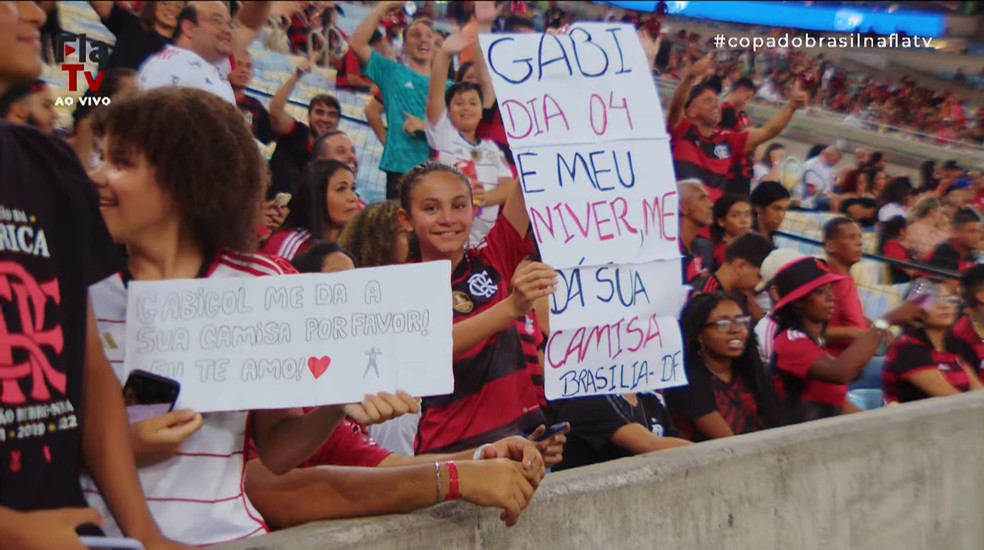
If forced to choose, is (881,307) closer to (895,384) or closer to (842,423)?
(895,384)

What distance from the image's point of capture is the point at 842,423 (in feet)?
14.5

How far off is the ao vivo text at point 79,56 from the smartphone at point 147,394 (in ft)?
9.75

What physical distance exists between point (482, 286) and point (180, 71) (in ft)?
5.89

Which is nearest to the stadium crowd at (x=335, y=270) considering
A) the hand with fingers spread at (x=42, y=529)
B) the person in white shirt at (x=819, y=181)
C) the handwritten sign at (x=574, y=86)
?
the hand with fingers spread at (x=42, y=529)

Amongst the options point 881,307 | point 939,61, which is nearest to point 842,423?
point 881,307

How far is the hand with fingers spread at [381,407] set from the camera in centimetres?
262

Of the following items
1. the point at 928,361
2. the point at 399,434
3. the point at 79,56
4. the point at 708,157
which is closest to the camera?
the point at 399,434

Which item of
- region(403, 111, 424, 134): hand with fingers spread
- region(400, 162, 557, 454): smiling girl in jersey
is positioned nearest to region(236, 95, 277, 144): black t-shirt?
region(403, 111, 424, 134): hand with fingers spread

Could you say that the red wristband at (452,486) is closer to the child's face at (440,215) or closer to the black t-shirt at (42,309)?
the black t-shirt at (42,309)

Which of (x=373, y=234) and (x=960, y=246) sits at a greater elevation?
(x=373, y=234)

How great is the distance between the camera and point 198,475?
8.56ft

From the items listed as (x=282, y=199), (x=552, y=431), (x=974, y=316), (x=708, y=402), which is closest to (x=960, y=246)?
(x=974, y=316)

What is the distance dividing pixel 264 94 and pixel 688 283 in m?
3.47

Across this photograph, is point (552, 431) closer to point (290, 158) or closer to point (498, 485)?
point (498, 485)
